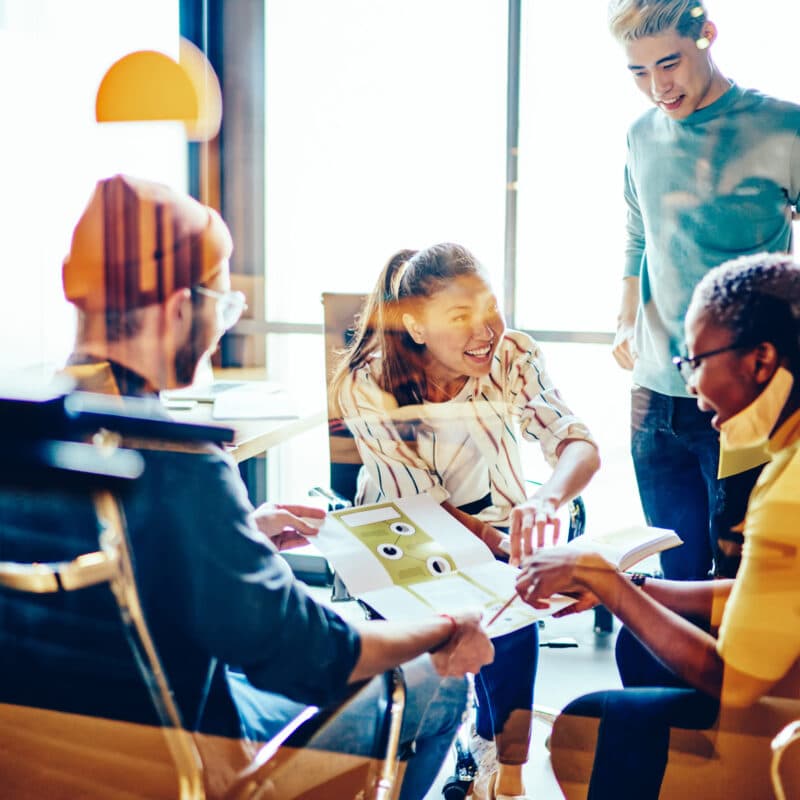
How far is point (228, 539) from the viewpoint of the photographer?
0.79 meters

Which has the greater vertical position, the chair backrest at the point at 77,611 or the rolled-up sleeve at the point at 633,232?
the rolled-up sleeve at the point at 633,232

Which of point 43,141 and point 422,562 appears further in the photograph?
point 43,141

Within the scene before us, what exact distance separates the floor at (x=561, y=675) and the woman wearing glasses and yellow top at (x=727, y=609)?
58cm

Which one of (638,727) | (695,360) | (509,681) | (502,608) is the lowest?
(509,681)

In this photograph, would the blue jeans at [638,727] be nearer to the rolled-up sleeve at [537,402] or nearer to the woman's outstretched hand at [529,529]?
the woman's outstretched hand at [529,529]

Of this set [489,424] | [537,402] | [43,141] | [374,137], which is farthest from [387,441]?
[374,137]

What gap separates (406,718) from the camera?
101 centimetres

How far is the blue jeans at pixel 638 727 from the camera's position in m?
1.04

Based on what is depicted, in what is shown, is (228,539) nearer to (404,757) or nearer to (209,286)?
(209,286)

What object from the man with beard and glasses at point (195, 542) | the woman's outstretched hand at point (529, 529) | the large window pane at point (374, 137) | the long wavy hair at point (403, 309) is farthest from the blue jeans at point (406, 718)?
the large window pane at point (374, 137)

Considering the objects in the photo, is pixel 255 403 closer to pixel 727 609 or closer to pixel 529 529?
pixel 529 529

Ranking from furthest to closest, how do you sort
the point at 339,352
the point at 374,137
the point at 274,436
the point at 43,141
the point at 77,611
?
1. the point at 374,137
2. the point at 339,352
3. the point at 43,141
4. the point at 274,436
5. the point at 77,611

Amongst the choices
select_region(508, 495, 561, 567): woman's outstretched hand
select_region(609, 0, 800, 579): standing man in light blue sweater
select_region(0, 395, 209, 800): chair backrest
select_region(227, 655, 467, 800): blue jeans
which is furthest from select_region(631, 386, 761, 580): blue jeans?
select_region(0, 395, 209, 800): chair backrest

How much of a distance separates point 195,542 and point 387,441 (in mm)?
829
